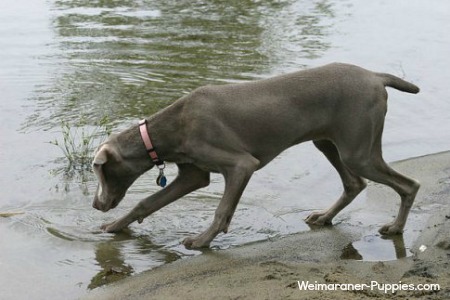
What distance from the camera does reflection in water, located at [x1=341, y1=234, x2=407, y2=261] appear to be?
663 centimetres

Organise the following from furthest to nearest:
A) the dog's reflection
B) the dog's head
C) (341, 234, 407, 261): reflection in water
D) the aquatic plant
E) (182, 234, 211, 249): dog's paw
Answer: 1. the aquatic plant
2. the dog's head
3. (182, 234, 211, 249): dog's paw
4. (341, 234, 407, 261): reflection in water
5. the dog's reflection

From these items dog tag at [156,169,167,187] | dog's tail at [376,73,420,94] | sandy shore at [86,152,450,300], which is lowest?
sandy shore at [86,152,450,300]

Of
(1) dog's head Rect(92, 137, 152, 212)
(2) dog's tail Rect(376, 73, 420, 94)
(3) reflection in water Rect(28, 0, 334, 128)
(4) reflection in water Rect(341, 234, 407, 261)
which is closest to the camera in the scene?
(4) reflection in water Rect(341, 234, 407, 261)

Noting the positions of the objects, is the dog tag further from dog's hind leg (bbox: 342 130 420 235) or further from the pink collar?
dog's hind leg (bbox: 342 130 420 235)

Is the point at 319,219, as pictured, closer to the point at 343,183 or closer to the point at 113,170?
the point at 343,183

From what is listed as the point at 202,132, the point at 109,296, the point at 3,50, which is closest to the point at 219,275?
the point at 109,296

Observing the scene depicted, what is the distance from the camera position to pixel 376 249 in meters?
6.79

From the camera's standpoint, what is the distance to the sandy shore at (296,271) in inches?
219

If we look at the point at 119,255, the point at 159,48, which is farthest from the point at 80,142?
the point at 159,48

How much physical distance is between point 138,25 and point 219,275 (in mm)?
8562

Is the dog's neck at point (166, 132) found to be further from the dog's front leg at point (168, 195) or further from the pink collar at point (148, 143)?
the dog's front leg at point (168, 195)

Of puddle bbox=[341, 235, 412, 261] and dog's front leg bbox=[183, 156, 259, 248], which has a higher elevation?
dog's front leg bbox=[183, 156, 259, 248]

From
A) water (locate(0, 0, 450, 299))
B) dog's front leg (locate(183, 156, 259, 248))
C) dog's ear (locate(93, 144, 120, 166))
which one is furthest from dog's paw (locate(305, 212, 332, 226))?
dog's ear (locate(93, 144, 120, 166))

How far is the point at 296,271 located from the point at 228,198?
0.99 metres
